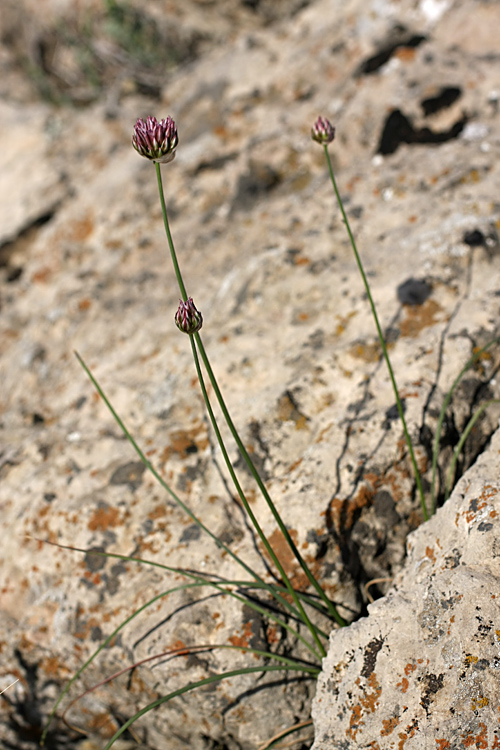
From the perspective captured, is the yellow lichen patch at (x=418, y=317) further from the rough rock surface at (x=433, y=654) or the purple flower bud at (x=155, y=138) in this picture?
the purple flower bud at (x=155, y=138)

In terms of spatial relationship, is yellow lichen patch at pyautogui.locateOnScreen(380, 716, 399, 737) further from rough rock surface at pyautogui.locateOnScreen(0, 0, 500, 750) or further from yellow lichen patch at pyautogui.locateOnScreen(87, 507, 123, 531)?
yellow lichen patch at pyautogui.locateOnScreen(87, 507, 123, 531)

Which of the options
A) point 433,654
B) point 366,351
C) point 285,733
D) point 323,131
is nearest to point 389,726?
point 433,654

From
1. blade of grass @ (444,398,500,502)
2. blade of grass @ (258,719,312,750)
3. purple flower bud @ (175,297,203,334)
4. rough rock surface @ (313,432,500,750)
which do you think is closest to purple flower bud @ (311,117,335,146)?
purple flower bud @ (175,297,203,334)

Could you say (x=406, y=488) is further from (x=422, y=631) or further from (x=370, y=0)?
(x=370, y=0)

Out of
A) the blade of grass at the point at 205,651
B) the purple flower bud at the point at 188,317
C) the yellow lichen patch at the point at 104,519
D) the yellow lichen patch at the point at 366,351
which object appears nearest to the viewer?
the purple flower bud at the point at 188,317

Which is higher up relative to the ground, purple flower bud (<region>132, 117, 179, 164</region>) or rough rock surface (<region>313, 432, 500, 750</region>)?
purple flower bud (<region>132, 117, 179, 164</region>)

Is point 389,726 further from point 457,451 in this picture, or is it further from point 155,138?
point 155,138

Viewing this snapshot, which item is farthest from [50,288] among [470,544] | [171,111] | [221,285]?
[470,544]

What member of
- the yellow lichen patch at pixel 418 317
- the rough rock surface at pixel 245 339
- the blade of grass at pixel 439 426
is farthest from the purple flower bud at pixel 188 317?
the yellow lichen patch at pixel 418 317
